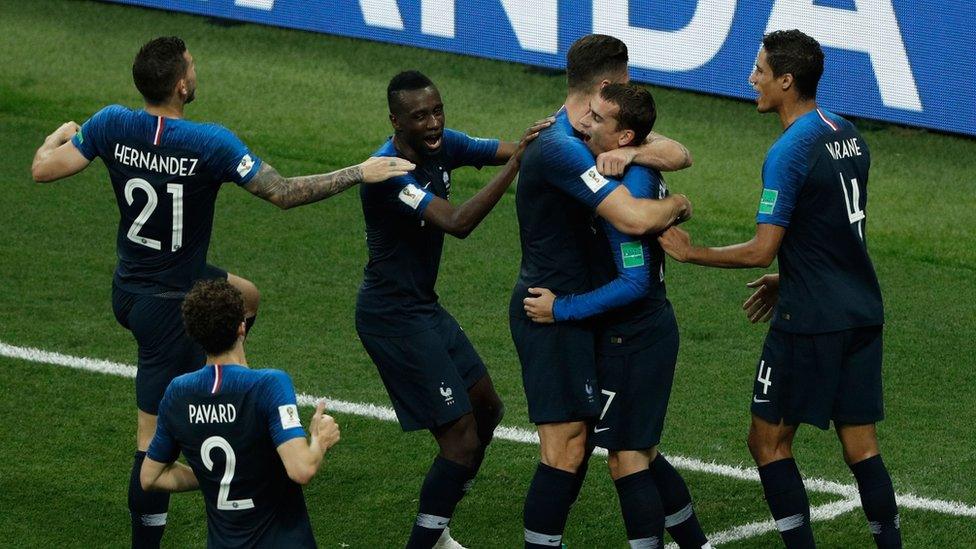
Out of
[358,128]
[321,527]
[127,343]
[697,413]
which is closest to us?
[321,527]

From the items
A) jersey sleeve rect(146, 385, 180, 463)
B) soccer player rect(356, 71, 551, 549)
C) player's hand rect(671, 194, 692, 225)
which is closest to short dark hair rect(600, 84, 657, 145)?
player's hand rect(671, 194, 692, 225)

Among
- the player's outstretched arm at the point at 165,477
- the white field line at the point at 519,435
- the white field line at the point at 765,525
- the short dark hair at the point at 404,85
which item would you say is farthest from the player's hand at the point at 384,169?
the white field line at the point at 519,435

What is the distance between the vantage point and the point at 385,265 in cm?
755

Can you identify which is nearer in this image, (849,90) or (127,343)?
(127,343)

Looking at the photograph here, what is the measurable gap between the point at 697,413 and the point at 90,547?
3649 mm

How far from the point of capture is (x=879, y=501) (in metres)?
7.07

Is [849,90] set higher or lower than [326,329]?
higher

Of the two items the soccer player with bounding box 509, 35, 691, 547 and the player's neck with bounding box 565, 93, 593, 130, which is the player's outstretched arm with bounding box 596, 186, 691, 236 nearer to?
the soccer player with bounding box 509, 35, 691, 547

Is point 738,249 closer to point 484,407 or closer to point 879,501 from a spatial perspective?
point 879,501

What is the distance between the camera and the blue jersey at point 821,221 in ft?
22.5

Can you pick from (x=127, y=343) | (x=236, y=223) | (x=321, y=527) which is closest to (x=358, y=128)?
(x=236, y=223)

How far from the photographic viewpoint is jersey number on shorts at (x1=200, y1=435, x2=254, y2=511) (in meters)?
5.91

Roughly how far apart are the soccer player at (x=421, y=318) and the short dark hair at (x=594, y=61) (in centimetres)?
64

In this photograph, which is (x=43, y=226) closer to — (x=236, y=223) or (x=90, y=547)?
(x=236, y=223)
